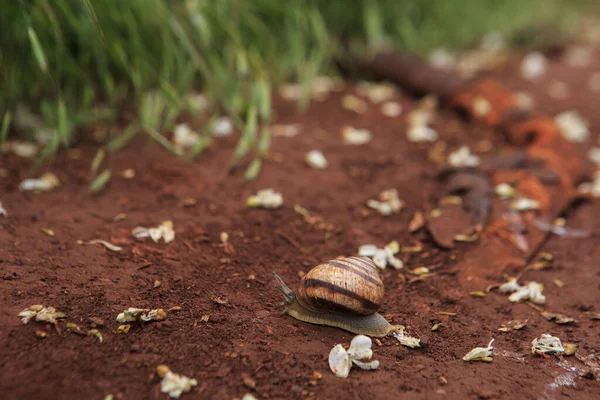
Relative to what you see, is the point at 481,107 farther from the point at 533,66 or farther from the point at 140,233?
the point at 140,233

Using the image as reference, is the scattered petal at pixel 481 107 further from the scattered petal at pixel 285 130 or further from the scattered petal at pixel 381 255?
the scattered petal at pixel 381 255

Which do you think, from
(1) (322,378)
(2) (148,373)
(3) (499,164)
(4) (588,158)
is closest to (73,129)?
(2) (148,373)

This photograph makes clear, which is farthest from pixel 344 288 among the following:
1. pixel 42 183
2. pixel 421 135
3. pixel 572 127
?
pixel 572 127

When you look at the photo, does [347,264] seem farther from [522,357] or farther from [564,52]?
[564,52]

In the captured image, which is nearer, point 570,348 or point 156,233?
point 570,348

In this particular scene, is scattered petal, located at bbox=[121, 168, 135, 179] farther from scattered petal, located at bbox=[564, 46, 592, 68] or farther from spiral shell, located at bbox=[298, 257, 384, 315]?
scattered petal, located at bbox=[564, 46, 592, 68]

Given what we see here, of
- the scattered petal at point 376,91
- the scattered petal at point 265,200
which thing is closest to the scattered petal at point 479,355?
the scattered petal at point 265,200
